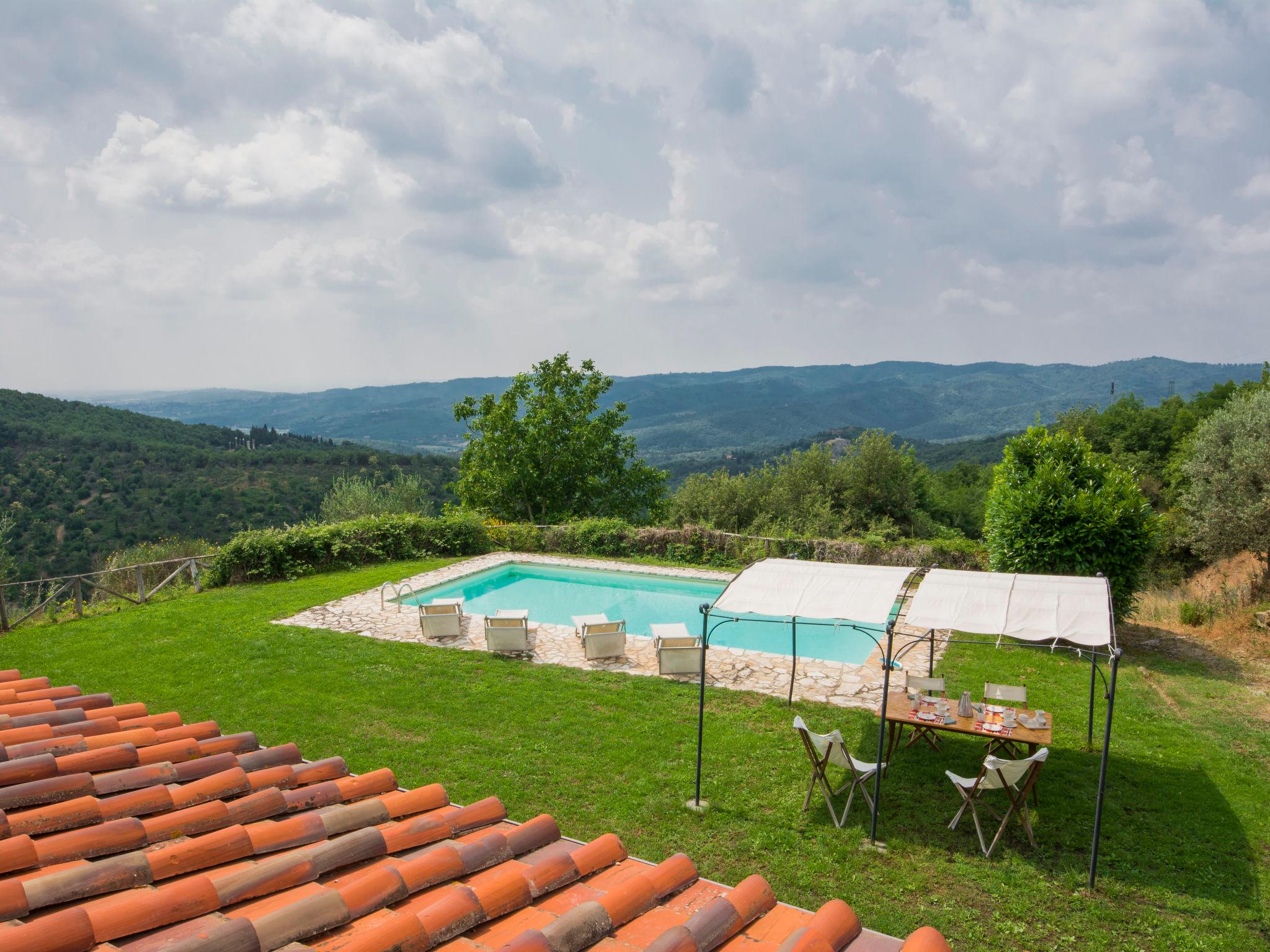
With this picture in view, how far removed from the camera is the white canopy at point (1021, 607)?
259 inches

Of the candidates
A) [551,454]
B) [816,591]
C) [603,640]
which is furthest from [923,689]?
[551,454]

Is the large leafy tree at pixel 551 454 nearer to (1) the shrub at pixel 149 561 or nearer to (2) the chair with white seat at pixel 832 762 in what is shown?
(1) the shrub at pixel 149 561

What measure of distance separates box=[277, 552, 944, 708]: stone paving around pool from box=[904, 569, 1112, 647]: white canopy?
4.50 ft

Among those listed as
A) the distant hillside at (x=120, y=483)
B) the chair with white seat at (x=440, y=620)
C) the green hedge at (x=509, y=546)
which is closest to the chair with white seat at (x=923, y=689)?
the chair with white seat at (x=440, y=620)

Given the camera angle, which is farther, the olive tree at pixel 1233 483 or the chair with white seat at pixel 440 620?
the olive tree at pixel 1233 483

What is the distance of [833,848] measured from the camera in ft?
20.7

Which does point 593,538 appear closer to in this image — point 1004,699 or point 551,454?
point 551,454

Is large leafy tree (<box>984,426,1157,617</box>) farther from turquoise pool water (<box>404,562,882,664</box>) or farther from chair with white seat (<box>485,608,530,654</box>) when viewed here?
chair with white seat (<box>485,608,530,654</box>)

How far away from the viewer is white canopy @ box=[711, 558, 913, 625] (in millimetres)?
7270

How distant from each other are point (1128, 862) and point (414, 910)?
6275 mm

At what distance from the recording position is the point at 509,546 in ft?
Answer: 69.9

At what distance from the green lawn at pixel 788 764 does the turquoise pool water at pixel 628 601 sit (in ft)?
9.42

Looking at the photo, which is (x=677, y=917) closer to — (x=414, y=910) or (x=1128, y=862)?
(x=414, y=910)

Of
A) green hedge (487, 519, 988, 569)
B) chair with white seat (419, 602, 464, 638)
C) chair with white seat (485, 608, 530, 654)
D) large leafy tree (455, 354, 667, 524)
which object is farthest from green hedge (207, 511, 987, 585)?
chair with white seat (485, 608, 530, 654)
